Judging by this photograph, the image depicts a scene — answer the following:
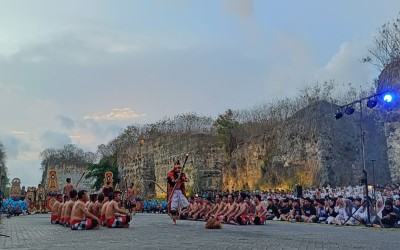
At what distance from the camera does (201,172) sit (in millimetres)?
46562

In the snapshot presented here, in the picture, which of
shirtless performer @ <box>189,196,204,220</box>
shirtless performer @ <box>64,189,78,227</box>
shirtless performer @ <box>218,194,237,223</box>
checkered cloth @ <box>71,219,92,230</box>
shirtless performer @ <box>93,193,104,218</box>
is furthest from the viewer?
shirtless performer @ <box>189,196,204,220</box>

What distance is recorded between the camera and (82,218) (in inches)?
520

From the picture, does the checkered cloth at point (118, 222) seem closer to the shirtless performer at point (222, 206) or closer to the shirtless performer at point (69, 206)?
the shirtless performer at point (69, 206)

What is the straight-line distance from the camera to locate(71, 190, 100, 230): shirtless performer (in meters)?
12.9

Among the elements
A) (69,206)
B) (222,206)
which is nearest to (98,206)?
(69,206)

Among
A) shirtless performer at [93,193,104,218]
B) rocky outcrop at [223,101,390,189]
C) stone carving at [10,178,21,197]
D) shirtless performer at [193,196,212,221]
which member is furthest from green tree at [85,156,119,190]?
shirtless performer at [93,193,104,218]

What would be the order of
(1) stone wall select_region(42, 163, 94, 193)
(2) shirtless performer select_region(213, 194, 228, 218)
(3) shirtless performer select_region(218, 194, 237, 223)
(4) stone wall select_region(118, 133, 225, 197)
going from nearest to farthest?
(3) shirtless performer select_region(218, 194, 237, 223)
(2) shirtless performer select_region(213, 194, 228, 218)
(4) stone wall select_region(118, 133, 225, 197)
(1) stone wall select_region(42, 163, 94, 193)

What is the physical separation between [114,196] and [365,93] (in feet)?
97.6

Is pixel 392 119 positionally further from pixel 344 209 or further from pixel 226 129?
pixel 226 129

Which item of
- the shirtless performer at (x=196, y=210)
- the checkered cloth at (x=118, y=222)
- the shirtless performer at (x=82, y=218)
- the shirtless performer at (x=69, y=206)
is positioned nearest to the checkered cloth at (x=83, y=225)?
the shirtless performer at (x=82, y=218)

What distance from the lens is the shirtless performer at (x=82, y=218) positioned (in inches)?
507

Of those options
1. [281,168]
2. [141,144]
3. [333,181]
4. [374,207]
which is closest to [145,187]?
[141,144]

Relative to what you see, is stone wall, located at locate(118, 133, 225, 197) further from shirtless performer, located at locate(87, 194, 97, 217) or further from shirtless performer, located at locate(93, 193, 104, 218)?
shirtless performer, located at locate(87, 194, 97, 217)

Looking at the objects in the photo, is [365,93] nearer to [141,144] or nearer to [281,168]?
[281,168]
